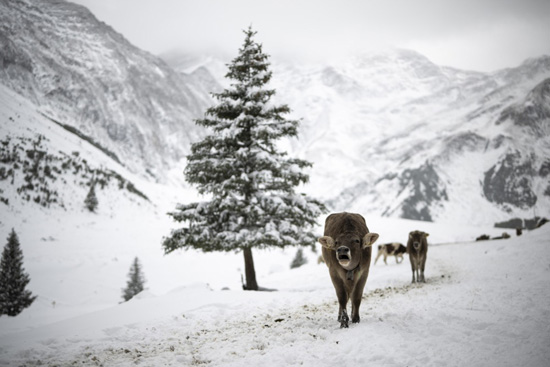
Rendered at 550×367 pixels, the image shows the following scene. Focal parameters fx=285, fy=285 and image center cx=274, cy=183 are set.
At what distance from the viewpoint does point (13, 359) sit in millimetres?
4734

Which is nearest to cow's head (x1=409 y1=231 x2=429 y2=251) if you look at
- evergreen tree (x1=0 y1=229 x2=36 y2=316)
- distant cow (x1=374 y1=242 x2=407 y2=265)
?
distant cow (x1=374 y1=242 x2=407 y2=265)

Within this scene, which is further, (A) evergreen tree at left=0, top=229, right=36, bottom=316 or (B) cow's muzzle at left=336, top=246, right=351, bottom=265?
(A) evergreen tree at left=0, top=229, right=36, bottom=316

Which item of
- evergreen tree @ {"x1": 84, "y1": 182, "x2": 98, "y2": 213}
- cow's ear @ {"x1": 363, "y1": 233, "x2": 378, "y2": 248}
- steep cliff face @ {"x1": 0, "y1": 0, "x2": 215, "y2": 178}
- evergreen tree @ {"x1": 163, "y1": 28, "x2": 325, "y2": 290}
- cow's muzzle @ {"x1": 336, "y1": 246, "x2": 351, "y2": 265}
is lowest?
cow's muzzle @ {"x1": 336, "y1": 246, "x2": 351, "y2": 265}

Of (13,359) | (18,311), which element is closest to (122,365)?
(13,359)

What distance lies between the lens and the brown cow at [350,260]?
16.3 ft

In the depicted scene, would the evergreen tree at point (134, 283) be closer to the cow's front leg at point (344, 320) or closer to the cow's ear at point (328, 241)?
the cow's front leg at point (344, 320)

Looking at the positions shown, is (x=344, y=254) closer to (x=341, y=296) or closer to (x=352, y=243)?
(x=352, y=243)

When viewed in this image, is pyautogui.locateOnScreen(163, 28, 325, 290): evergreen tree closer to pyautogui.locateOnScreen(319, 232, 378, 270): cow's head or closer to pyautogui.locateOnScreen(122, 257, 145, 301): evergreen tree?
pyautogui.locateOnScreen(319, 232, 378, 270): cow's head

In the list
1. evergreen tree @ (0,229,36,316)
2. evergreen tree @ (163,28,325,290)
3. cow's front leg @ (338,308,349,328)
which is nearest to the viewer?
cow's front leg @ (338,308,349,328)

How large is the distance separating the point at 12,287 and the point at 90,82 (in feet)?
496

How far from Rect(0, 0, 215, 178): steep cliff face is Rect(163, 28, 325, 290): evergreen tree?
4267 inches

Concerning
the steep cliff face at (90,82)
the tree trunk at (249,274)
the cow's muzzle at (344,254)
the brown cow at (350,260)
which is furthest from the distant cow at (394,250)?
the steep cliff face at (90,82)

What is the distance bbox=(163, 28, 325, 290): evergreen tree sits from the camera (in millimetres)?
11289

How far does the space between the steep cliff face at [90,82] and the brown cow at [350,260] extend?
116529 millimetres
